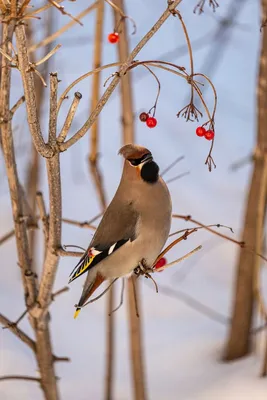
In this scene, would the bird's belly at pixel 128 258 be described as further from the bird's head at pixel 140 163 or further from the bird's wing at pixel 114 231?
the bird's head at pixel 140 163

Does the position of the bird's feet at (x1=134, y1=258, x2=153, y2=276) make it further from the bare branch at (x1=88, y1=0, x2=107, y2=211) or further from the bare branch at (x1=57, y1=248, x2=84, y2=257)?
the bare branch at (x1=88, y1=0, x2=107, y2=211)

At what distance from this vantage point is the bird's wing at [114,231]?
1411 millimetres

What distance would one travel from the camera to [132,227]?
1.44 m

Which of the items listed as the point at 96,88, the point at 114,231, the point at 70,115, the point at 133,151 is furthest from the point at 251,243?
the point at 70,115

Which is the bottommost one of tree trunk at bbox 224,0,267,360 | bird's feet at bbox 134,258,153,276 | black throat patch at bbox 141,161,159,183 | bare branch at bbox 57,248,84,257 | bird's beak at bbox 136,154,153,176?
bare branch at bbox 57,248,84,257

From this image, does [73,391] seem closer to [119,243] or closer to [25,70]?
[119,243]

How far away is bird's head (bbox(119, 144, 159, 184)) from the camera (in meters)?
1.29

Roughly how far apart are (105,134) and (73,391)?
7.01 feet

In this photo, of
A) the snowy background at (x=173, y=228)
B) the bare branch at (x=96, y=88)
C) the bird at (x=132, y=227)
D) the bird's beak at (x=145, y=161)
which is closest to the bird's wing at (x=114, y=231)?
the bird at (x=132, y=227)

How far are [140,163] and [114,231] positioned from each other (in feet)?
0.60

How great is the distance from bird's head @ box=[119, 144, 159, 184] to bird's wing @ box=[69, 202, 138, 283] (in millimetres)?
83

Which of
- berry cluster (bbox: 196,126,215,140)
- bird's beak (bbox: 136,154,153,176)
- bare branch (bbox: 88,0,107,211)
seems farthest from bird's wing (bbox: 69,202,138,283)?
bare branch (bbox: 88,0,107,211)

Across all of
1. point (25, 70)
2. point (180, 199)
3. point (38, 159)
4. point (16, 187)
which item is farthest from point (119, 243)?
point (180, 199)

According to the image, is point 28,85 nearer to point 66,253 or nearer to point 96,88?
point 66,253
